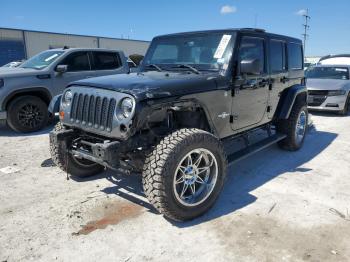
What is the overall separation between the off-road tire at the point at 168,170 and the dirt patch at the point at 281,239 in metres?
0.45

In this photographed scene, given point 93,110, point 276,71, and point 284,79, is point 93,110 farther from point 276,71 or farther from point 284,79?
point 284,79

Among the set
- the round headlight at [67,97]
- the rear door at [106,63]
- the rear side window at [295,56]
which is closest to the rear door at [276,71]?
the rear side window at [295,56]

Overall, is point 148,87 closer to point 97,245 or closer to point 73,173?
point 97,245

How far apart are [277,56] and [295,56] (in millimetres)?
942

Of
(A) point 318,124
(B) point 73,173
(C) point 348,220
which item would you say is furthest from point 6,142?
(A) point 318,124

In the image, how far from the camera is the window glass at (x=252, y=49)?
14.4ft

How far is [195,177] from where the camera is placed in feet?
11.8

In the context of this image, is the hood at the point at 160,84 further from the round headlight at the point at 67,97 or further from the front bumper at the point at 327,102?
the front bumper at the point at 327,102

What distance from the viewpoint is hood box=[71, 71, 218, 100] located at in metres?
3.27

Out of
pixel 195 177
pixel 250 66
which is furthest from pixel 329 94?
pixel 195 177

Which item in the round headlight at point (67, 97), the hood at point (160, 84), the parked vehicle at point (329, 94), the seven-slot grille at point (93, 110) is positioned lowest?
the parked vehicle at point (329, 94)

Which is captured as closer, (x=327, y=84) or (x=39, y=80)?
(x=39, y=80)

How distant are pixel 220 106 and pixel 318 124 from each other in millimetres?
5366

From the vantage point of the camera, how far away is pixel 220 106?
405 cm
